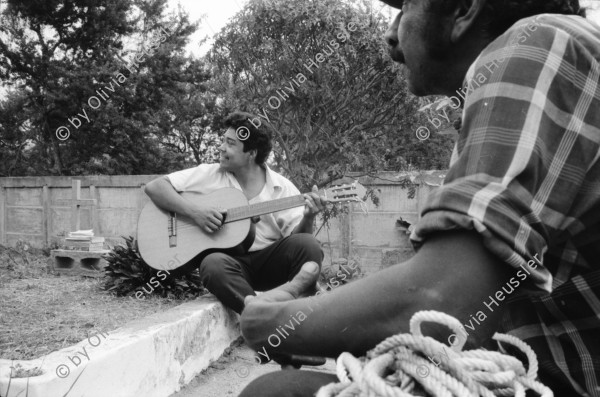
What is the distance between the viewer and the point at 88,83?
15133 millimetres

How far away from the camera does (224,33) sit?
633 cm

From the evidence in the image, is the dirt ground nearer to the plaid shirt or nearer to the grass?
the grass

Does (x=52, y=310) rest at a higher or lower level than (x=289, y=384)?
lower

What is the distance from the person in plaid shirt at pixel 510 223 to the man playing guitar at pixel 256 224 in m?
3.02

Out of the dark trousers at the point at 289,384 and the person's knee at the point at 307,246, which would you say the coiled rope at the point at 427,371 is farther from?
the person's knee at the point at 307,246

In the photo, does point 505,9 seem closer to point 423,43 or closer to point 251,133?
point 423,43

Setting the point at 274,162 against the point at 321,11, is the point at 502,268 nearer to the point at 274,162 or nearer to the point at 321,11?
the point at 321,11

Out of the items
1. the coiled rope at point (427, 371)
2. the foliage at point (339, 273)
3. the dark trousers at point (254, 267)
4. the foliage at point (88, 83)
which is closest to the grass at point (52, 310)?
the dark trousers at point (254, 267)

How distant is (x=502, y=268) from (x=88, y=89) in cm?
1635

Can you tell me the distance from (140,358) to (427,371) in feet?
8.03

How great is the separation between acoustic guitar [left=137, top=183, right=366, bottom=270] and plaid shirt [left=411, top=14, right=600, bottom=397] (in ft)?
11.4

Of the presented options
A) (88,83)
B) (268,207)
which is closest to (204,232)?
(268,207)

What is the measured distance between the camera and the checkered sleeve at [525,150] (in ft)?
2.14

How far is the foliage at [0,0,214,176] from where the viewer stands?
15398mm
